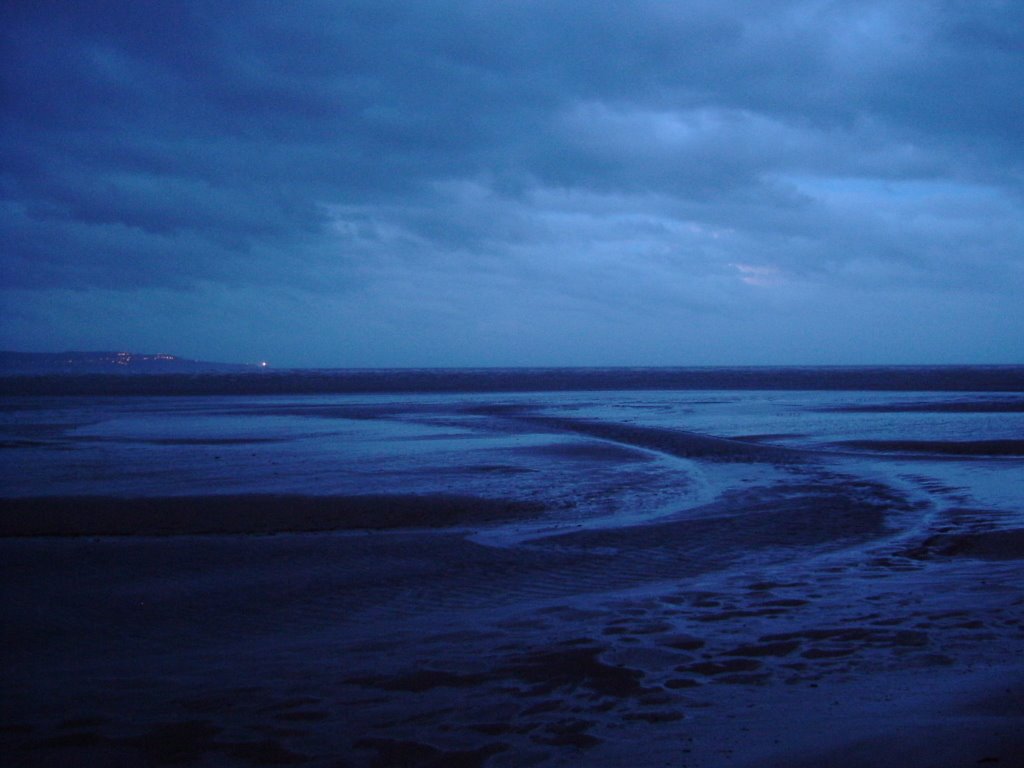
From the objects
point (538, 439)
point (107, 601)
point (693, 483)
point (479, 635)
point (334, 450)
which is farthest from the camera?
point (538, 439)

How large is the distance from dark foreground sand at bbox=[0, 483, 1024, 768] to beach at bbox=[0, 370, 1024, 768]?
0.03 metres

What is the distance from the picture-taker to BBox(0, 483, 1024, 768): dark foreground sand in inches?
167

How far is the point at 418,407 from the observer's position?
112ft

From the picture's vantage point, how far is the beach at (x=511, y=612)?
432 centimetres

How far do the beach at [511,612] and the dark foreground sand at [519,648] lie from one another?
26 millimetres

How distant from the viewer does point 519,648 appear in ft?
18.7

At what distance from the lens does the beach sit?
14.2ft

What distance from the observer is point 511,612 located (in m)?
6.70

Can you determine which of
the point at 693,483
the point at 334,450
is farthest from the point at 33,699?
the point at 334,450

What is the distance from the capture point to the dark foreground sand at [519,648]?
4230mm

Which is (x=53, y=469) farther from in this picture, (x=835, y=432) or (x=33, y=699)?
(x=835, y=432)

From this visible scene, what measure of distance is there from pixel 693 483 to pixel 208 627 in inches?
369

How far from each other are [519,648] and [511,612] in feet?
3.30

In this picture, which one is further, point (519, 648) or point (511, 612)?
point (511, 612)
